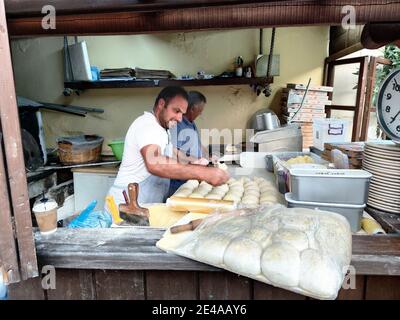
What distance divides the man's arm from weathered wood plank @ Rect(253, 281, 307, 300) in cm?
78

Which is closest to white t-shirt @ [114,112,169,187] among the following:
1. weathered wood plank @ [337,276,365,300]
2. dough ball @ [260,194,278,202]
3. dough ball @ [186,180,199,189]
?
dough ball @ [186,180,199,189]

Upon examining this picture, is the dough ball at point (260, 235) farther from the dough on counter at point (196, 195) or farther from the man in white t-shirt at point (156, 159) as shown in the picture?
the man in white t-shirt at point (156, 159)

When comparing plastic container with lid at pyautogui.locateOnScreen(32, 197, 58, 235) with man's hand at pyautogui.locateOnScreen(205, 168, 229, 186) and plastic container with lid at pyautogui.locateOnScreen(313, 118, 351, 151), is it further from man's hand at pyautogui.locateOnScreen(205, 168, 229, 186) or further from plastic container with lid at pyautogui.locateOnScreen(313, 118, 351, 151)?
plastic container with lid at pyautogui.locateOnScreen(313, 118, 351, 151)

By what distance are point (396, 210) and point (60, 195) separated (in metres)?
3.57

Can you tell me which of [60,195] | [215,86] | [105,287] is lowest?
[60,195]

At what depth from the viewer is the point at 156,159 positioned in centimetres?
187

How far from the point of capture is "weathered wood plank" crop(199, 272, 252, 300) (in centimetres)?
95

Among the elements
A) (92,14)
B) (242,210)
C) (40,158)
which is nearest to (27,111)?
(40,158)

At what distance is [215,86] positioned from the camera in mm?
3875

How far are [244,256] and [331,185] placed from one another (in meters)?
0.50

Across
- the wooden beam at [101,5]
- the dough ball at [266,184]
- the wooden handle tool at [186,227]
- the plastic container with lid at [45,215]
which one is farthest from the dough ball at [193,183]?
the wooden beam at [101,5]

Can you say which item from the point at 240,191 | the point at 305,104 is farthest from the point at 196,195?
the point at 305,104

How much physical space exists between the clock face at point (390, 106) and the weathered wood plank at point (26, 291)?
57.5 inches
